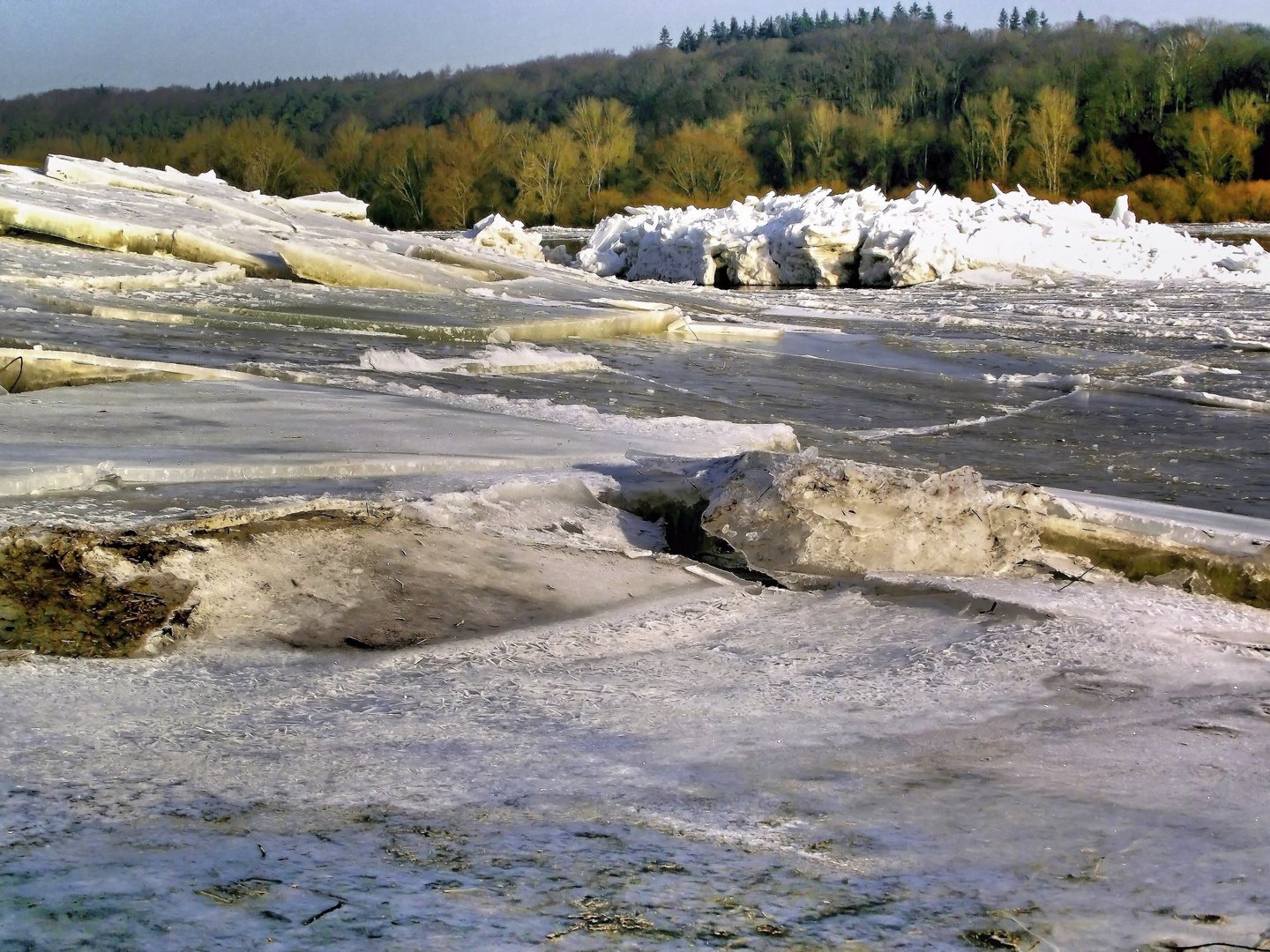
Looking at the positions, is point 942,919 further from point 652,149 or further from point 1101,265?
point 652,149

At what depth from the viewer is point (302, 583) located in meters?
2.55

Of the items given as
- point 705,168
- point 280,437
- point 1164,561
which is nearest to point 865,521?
point 1164,561

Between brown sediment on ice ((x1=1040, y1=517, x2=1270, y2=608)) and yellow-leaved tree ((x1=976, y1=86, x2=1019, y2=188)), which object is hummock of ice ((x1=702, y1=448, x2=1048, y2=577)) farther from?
yellow-leaved tree ((x1=976, y1=86, x2=1019, y2=188))

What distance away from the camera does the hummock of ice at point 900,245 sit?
17156 mm

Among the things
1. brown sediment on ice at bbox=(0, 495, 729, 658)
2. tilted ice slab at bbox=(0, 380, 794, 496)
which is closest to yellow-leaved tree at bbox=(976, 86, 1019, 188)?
tilted ice slab at bbox=(0, 380, 794, 496)

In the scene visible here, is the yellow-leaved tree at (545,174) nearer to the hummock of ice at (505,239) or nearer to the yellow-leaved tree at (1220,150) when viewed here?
the yellow-leaved tree at (1220,150)

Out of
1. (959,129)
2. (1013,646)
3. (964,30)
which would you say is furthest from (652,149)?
(1013,646)

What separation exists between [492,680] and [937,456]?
354 centimetres

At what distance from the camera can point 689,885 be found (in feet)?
4.56

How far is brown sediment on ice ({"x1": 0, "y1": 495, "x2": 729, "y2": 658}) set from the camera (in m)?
2.32

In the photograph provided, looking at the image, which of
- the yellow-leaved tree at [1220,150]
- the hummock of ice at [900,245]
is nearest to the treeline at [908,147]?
the yellow-leaved tree at [1220,150]

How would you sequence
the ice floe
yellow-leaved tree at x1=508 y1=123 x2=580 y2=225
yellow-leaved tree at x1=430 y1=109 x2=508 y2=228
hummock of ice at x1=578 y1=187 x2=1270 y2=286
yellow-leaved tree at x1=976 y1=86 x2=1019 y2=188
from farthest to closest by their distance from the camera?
yellow-leaved tree at x1=508 y1=123 x2=580 y2=225 → yellow-leaved tree at x1=430 y1=109 x2=508 y2=228 → yellow-leaved tree at x1=976 y1=86 x2=1019 y2=188 → hummock of ice at x1=578 y1=187 x2=1270 y2=286 → the ice floe

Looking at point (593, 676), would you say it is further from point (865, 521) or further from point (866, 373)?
point (866, 373)

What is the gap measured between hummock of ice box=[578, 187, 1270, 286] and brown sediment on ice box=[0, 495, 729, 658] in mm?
15066
